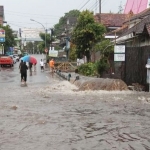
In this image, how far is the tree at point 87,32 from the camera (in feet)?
109

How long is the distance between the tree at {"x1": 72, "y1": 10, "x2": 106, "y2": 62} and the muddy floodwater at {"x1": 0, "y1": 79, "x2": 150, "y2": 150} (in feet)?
57.6

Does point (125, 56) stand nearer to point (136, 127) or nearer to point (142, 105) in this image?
point (142, 105)

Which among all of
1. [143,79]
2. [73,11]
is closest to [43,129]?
[143,79]

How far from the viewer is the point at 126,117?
10945mm

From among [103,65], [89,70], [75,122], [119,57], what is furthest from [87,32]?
[75,122]

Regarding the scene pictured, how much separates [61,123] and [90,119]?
995mm

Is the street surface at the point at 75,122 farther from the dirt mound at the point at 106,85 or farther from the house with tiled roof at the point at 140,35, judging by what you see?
the house with tiled roof at the point at 140,35

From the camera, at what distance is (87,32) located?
110ft

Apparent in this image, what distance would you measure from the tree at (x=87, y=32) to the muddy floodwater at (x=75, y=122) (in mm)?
17555

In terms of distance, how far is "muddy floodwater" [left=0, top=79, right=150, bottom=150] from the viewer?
756 cm

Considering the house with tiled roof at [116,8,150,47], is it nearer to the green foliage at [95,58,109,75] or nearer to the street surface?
the green foliage at [95,58,109,75]

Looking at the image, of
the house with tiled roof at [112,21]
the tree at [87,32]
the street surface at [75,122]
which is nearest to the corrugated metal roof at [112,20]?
the house with tiled roof at [112,21]

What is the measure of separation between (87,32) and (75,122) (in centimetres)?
2391

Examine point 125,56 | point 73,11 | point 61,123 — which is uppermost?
point 73,11
